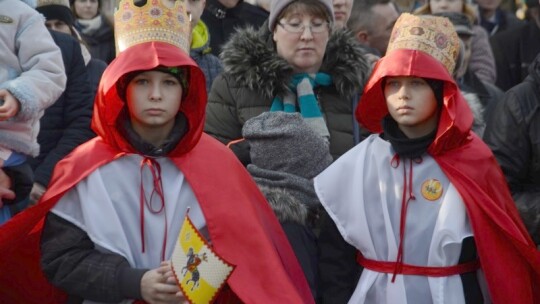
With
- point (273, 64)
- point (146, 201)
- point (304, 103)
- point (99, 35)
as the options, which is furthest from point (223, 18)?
point (146, 201)

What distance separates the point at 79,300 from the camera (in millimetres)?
6781

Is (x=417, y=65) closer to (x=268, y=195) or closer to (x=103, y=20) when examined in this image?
(x=268, y=195)

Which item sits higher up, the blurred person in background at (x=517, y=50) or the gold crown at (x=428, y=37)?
the gold crown at (x=428, y=37)

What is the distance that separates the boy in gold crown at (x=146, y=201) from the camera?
6.59m

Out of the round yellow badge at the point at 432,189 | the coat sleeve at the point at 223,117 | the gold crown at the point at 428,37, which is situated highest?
the gold crown at the point at 428,37

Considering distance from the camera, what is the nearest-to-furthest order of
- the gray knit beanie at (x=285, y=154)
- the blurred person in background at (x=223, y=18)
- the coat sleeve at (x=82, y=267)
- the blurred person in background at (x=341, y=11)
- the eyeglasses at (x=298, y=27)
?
the coat sleeve at (x=82, y=267) → the gray knit beanie at (x=285, y=154) → the eyeglasses at (x=298, y=27) → the blurred person in background at (x=341, y=11) → the blurred person in background at (x=223, y=18)

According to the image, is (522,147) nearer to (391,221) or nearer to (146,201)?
(391,221)

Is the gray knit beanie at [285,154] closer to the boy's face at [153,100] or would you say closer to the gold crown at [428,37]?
the gold crown at [428,37]

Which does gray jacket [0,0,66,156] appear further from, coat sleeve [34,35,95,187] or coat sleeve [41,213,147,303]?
coat sleeve [34,35,95,187]

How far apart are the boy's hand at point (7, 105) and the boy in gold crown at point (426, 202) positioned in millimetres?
1482

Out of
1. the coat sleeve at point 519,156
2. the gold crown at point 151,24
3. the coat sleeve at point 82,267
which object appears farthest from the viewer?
the coat sleeve at point 519,156

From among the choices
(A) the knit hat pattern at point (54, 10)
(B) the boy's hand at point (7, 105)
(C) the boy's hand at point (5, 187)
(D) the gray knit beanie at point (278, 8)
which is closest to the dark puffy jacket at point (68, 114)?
(A) the knit hat pattern at point (54, 10)

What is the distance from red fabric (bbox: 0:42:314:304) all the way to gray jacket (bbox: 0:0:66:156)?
1.48 feet

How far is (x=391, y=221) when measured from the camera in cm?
711
